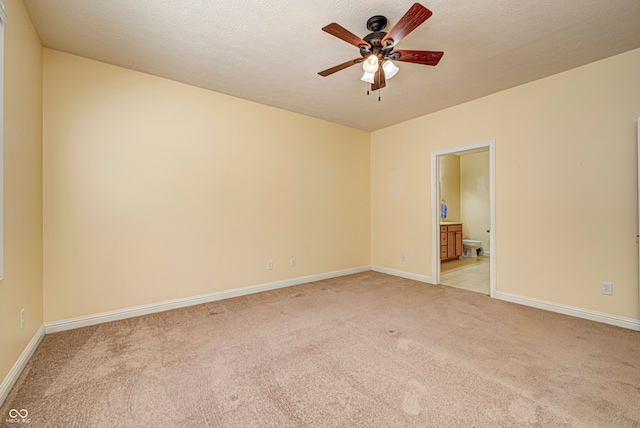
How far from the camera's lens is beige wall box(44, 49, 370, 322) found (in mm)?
2625

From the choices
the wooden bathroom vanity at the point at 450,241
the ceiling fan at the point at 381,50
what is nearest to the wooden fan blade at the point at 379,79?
the ceiling fan at the point at 381,50

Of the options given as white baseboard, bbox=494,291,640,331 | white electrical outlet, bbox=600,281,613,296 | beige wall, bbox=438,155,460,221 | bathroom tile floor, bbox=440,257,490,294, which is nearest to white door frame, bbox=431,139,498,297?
white baseboard, bbox=494,291,640,331

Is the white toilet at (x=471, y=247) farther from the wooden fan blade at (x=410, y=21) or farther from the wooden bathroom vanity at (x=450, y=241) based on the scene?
the wooden fan blade at (x=410, y=21)

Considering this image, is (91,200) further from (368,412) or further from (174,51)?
(368,412)

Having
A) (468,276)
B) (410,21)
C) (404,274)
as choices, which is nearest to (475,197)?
(468,276)

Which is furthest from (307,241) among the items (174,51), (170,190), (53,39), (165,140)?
(53,39)

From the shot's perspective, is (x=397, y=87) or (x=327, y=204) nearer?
(x=397, y=87)

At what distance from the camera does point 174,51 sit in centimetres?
257

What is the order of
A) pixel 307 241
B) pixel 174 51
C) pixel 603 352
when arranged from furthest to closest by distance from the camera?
pixel 307 241 → pixel 174 51 → pixel 603 352

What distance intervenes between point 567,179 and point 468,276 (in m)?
2.24

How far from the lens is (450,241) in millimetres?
5910

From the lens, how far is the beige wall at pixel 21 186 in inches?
69.1

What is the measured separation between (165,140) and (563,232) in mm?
4577

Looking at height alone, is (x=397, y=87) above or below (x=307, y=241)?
above
